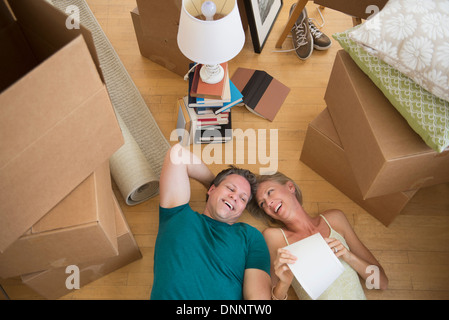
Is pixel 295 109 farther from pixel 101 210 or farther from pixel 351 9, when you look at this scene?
pixel 101 210

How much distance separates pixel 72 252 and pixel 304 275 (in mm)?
840

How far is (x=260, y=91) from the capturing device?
2.28 m

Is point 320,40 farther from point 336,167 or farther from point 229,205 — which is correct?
point 229,205

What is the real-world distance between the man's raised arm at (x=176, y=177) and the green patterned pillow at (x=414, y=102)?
2.77ft

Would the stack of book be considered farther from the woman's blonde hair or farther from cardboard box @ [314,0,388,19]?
cardboard box @ [314,0,388,19]

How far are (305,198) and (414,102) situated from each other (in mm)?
761

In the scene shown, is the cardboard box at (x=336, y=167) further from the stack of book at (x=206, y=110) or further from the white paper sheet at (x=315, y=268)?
the white paper sheet at (x=315, y=268)

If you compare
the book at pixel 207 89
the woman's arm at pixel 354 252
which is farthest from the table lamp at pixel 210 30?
the woman's arm at pixel 354 252

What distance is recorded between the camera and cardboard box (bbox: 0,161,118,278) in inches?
52.7

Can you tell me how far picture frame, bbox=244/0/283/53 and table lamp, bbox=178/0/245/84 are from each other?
488 mm
